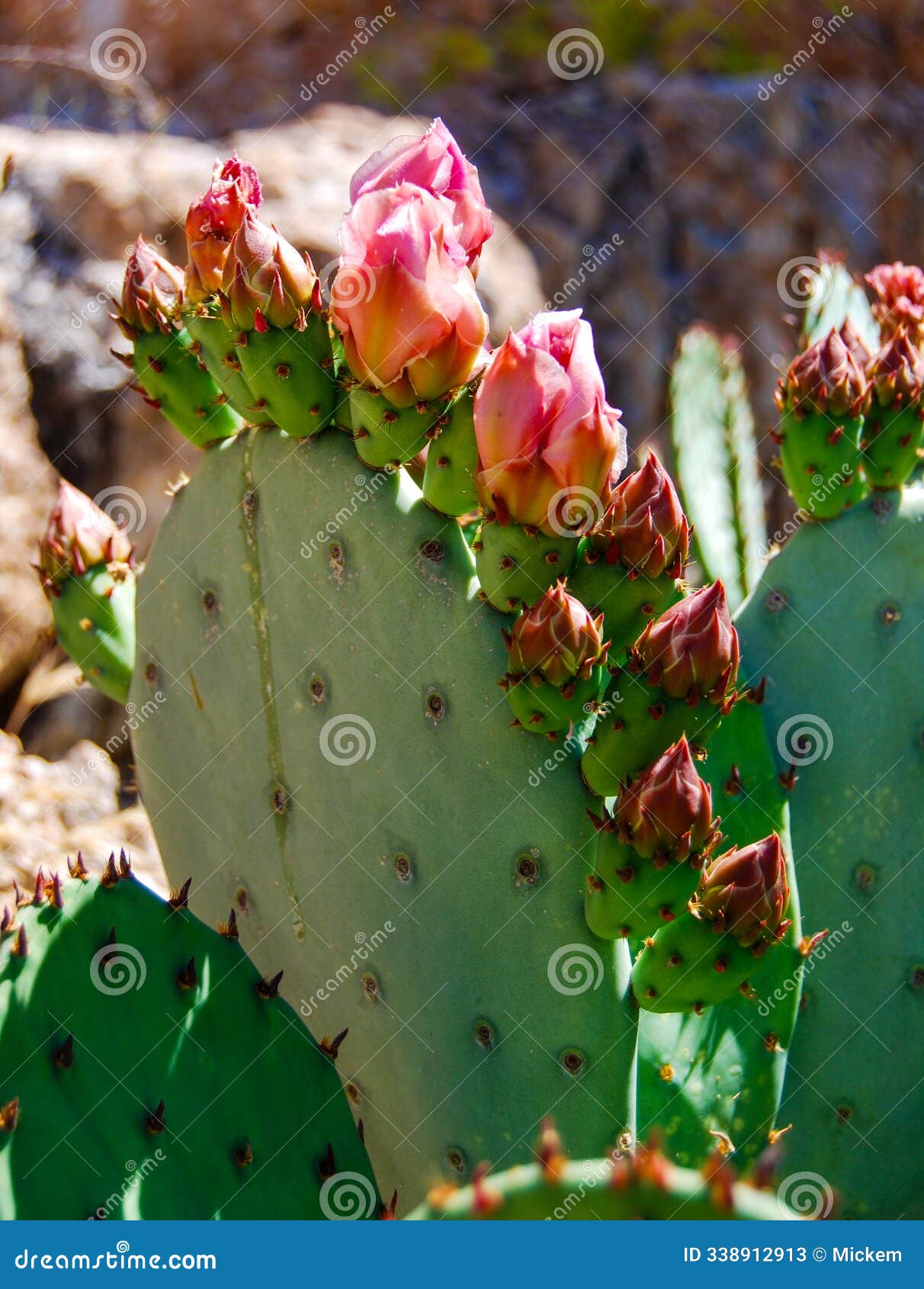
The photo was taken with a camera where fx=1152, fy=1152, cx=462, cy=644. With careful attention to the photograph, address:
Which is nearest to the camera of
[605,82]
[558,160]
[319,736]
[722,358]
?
[319,736]

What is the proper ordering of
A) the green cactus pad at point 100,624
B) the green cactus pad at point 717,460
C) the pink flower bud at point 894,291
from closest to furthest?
the green cactus pad at point 100,624 < the pink flower bud at point 894,291 < the green cactus pad at point 717,460

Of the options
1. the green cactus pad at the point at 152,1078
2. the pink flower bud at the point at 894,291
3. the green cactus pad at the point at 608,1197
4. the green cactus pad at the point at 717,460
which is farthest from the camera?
the green cactus pad at the point at 717,460

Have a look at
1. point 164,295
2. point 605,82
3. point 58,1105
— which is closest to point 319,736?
point 58,1105

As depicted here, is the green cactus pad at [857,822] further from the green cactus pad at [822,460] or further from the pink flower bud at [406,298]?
the pink flower bud at [406,298]

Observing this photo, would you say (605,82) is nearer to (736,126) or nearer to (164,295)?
(736,126)

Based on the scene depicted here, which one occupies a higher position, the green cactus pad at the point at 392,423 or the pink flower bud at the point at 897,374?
the pink flower bud at the point at 897,374

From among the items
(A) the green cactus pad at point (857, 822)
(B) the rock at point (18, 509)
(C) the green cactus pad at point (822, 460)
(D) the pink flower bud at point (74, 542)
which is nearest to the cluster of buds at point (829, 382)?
(C) the green cactus pad at point (822, 460)

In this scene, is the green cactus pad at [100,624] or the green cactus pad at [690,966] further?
the green cactus pad at [100,624]
